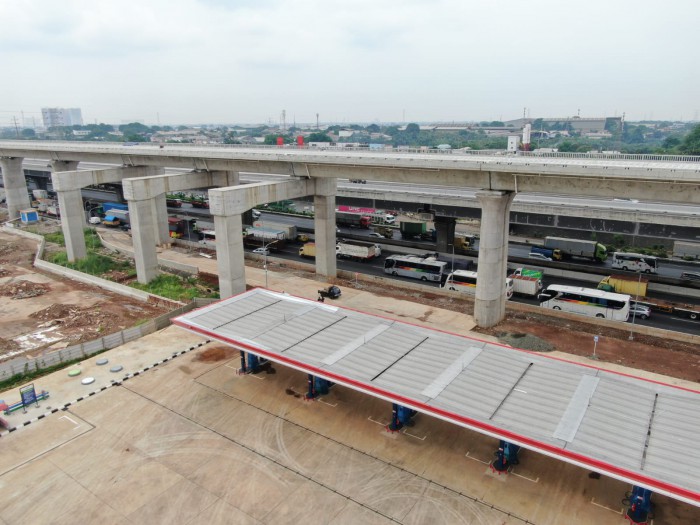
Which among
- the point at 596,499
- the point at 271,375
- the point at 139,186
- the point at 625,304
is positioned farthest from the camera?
the point at 139,186

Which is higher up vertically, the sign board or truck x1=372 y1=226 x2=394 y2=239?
the sign board

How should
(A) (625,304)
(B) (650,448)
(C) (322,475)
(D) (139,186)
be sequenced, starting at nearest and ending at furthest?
1. (B) (650,448)
2. (C) (322,475)
3. (A) (625,304)
4. (D) (139,186)

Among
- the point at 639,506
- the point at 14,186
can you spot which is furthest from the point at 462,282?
the point at 14,186

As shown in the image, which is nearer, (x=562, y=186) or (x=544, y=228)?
(x=562, y=186)

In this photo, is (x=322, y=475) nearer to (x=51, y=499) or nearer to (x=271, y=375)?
(x=271, y=375)

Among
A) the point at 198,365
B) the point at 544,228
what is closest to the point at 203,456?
the point at 198,365

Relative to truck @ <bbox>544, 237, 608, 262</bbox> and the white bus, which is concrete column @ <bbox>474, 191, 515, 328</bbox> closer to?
the white bus

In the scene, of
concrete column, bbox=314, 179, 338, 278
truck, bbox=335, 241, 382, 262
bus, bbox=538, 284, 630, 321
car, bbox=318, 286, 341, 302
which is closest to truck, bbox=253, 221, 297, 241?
truck, bbox=335, 241, 382, 262

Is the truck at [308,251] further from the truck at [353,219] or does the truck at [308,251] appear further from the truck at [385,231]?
the truck at [353,219]
